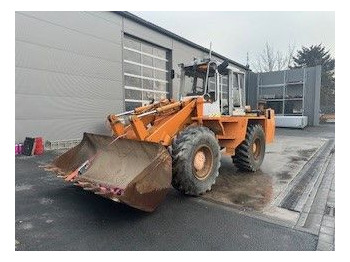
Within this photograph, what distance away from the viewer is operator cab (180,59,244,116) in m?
5.82

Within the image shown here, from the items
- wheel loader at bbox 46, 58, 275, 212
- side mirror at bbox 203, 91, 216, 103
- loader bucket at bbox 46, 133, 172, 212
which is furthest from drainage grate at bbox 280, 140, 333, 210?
side mirror at bbox 203, 91, 216, 103

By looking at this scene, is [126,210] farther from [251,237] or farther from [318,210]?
[318,210]

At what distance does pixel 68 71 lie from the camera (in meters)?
10.2

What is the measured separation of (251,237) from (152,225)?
1255 mm

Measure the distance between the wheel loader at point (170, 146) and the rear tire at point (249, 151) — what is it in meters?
→ 0.02

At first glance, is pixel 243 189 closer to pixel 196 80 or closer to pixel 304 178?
pixel 304 178

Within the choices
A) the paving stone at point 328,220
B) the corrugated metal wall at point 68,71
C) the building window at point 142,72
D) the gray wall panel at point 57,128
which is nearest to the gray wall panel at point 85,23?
the corrugated metal wall at point 68,71

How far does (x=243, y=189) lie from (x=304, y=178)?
1886mm

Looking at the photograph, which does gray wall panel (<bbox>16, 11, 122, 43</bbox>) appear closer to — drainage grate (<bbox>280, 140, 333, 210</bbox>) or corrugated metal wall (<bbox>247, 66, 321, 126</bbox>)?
drainage grate (<bbox>280, 140, 333, 210</bbox>)

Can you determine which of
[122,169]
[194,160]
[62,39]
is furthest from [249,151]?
[62,39]

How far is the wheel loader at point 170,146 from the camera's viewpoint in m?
3.86

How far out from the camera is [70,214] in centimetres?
407

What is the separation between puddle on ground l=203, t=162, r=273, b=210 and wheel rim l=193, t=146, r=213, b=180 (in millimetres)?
385

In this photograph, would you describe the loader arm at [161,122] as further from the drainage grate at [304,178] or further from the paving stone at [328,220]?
the paving stone at [328,220]
